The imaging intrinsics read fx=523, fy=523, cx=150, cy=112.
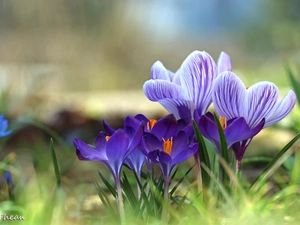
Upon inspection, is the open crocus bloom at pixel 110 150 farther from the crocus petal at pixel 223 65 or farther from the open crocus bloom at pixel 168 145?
the crocus petal at pixel 223 65

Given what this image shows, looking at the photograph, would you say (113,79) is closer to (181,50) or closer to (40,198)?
(181,50)

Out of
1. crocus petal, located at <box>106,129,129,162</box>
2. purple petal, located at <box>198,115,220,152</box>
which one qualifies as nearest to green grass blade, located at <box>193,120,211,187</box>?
purple petal, located at <box>198,115,220,152</box>

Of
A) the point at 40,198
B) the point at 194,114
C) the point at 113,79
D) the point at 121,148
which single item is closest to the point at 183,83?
the point at 194,114

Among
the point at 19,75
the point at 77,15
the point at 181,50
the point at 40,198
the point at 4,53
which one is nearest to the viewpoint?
the point at 40,198

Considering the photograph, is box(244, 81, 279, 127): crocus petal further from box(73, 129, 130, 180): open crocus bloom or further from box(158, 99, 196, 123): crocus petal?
box(73, 129, 130, 180): open crocus bloom

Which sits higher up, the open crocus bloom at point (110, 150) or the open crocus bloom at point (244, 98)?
the open crocus bloom at point (244, 98)

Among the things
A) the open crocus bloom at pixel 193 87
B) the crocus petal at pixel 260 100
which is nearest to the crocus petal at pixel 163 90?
the open crocus bloom at pixel 193 87
